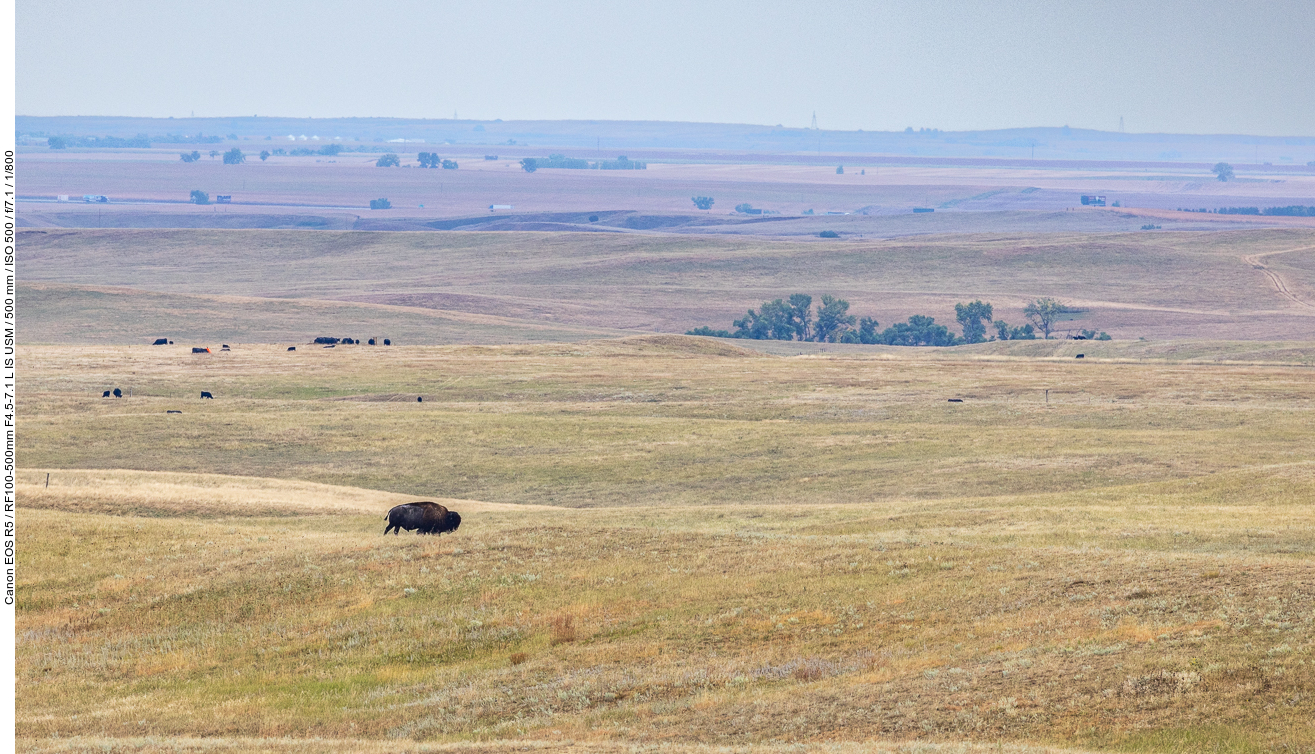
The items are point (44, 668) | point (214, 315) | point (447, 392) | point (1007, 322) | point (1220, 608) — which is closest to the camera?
point (1220, 608)

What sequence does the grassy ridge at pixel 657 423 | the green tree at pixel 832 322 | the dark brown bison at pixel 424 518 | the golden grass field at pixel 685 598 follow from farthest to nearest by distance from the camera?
the green tree at pixel 832 322
the grassy ridge at pixel 657 423
the dark brown bison at pixel 424 518
the golden grass field at pixel 685 598

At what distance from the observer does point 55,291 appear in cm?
14988

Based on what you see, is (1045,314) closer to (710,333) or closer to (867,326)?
(867,326)

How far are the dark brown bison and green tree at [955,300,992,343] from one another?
441 ft

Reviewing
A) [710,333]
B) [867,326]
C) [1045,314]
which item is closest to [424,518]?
[710,333]

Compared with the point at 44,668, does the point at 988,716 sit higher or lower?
higher

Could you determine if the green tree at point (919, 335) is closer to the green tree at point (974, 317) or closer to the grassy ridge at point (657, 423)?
the green tree at point (974, 317)

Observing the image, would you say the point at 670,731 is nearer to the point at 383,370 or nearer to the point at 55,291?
the point at 383,370

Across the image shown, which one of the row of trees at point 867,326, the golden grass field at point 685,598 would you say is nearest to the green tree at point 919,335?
the row of trees at point 867,326

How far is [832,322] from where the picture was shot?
545 feet

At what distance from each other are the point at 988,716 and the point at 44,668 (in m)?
17.0

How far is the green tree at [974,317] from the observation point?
164875 millimetres

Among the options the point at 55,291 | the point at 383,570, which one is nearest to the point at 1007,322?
the point at 55,291

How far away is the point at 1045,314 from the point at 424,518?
139994 millimetres
